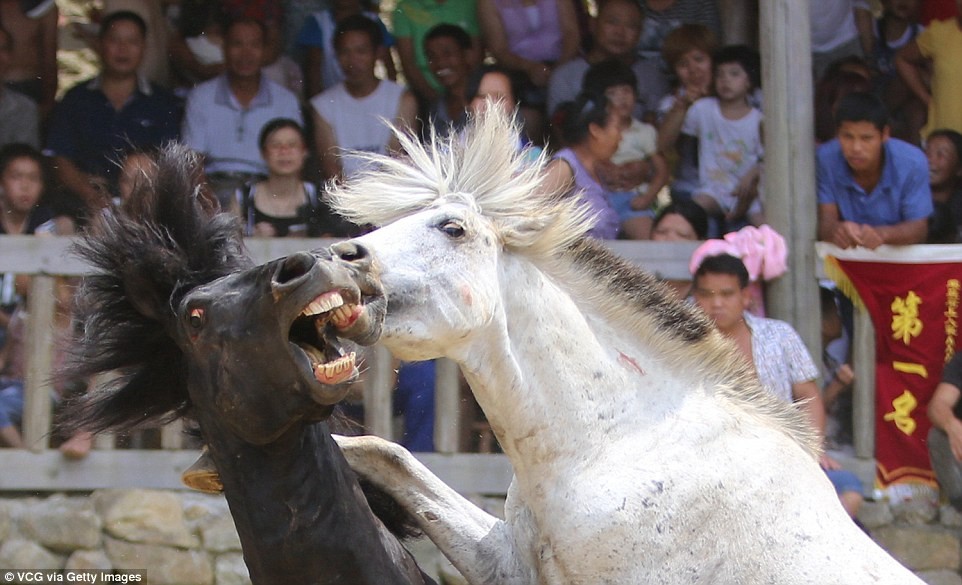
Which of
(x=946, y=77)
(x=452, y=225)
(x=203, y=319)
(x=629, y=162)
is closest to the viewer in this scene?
(x=203, y=319)

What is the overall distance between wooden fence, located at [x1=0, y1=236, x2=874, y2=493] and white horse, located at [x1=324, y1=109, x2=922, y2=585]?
2.39 m

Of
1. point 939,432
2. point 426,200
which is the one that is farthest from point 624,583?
point 939,432

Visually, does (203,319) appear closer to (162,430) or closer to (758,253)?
(162,430)

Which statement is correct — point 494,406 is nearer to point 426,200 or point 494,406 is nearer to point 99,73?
point 426,200

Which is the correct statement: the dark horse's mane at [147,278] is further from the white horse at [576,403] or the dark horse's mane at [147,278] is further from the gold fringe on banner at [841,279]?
the gold fringe on banner at [841,279]

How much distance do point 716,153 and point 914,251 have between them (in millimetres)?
1152

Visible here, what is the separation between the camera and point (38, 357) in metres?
5.84

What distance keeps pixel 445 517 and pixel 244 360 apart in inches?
34.1

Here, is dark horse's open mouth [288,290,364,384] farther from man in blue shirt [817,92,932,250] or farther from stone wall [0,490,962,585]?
man in blue shirt [817,92,932,250]

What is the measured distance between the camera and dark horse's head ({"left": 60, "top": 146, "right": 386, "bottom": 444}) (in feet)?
9.12

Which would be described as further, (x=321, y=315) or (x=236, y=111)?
(x=236, y=111)

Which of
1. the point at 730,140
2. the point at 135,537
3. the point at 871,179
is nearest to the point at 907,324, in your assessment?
the point at 871,179

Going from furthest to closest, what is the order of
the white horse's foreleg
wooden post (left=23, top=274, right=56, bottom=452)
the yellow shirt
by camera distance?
1. the yellow shirt
2. wooden post (left=23, top=274, right=56, bottom=452)
3. the white horse's foreleg

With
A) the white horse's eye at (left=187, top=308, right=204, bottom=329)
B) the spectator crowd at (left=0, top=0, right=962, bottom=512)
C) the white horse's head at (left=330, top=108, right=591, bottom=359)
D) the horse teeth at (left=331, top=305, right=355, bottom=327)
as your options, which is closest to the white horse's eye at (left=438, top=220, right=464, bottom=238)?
the white horse's head at (left=330, top=108, right=591, bottom=359)
